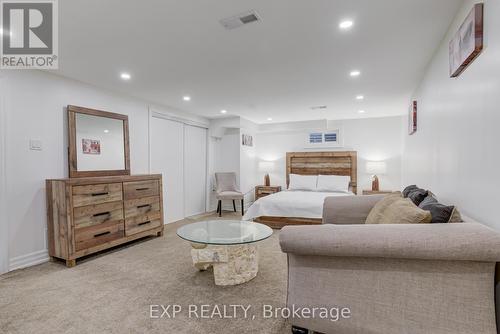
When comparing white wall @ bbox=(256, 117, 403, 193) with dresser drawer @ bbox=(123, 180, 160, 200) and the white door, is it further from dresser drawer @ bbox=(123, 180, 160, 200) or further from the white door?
dresser drawer @ bbox=(123, 180, 160, 200)

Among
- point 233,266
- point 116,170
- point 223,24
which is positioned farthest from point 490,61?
point 116,170

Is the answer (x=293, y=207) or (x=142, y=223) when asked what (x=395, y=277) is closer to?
(x=293, y=207)

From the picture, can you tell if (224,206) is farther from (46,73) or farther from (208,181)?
(46,73)

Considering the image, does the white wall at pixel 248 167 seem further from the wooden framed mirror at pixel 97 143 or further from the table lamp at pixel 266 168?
the wooden framed mirror at pixel 97 143

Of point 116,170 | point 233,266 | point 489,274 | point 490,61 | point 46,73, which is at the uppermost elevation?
point 46,73

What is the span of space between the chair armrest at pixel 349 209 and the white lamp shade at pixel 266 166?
3819 millimetres

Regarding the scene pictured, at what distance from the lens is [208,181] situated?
583cm

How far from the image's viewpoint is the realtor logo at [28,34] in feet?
5.83

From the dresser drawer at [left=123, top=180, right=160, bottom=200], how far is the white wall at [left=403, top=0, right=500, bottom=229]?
3487mm

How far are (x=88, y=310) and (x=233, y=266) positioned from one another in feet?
3.72

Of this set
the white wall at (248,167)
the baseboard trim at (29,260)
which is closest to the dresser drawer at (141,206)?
the baseboard trim at (29,260)

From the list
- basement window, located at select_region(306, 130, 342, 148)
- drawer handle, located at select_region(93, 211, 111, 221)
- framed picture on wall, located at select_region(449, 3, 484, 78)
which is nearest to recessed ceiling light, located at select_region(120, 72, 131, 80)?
drawer handle, located at select_region(93, 211, 111, 221)

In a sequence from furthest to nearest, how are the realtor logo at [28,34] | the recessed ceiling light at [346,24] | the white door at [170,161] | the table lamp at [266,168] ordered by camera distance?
the table lamp at [266,168]
the white door at [170,161]
the recessed ceiling light at [346,24]
the realtor logo at [28,34]

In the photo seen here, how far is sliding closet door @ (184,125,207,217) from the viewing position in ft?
17.2
